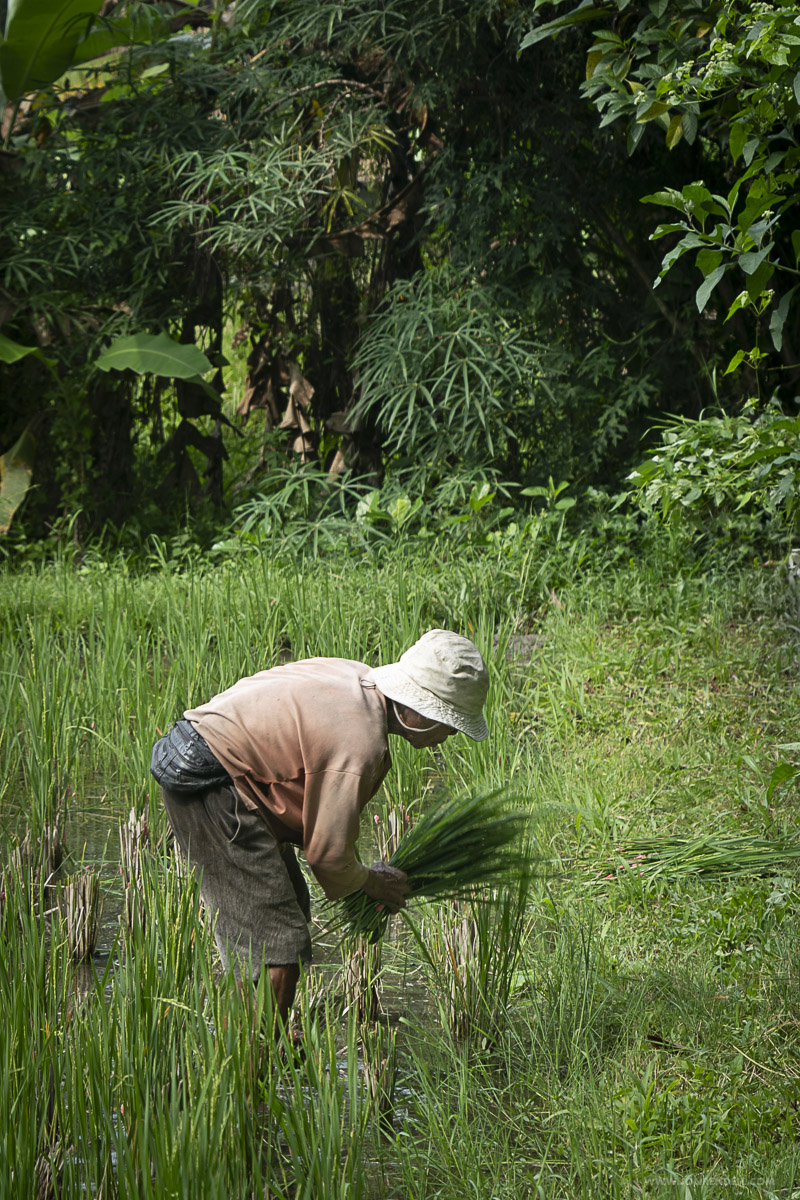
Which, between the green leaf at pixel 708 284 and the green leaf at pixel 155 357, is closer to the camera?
the green leaf at pixel 708 284

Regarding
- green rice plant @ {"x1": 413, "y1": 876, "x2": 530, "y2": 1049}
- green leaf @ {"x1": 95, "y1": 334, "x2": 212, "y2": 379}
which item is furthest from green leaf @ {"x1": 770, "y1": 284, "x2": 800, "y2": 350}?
green leaf @ {"x1": 95, "y1": 334, "x2": 212, "y2": 379}

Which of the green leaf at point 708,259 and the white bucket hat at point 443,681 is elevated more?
the green leaf at point 708,259

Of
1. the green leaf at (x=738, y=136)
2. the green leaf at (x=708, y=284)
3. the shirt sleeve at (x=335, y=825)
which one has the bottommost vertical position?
the shirt sleeve at (x=335, y=825)

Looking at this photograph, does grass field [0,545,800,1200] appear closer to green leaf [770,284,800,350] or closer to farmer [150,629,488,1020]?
farmer [150,629,488,1020]

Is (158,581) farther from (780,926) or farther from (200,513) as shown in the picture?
(780,926)

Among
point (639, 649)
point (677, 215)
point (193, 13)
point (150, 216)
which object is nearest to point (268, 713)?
point (639, 649)

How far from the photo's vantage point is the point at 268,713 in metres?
2.21

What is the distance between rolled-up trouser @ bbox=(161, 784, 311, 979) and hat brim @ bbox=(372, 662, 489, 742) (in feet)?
1.28

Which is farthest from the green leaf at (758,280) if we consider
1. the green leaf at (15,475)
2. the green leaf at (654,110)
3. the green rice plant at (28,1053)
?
the green leaf at (15,475)

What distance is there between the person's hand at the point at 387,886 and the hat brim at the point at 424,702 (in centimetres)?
34

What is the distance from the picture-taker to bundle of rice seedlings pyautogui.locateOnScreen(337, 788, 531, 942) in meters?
2.32

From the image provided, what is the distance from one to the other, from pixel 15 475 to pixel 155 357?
3.67ft

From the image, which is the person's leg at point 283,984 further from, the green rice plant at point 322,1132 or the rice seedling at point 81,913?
the rice seedling at point 81,913

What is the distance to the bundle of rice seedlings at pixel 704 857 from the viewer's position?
113 inches
